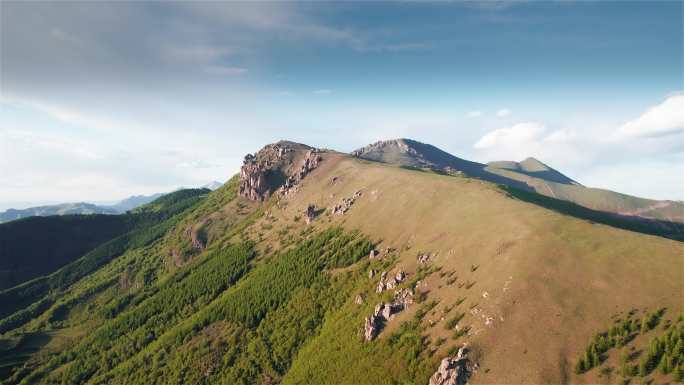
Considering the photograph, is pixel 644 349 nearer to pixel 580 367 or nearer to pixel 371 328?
pixel 580 367

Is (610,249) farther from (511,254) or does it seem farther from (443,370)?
(443,370)

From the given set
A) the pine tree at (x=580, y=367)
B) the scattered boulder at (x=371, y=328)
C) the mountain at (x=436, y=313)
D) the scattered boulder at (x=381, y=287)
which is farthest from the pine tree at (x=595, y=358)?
the scattered boulder at (x=381, y=287)

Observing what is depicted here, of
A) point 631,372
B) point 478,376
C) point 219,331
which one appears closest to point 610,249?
point 631,372

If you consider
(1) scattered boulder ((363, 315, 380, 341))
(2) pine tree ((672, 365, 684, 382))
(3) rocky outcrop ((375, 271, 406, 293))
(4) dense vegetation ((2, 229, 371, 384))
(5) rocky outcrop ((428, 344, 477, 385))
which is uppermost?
(2) pine tree ((672, 365, 684, 382))

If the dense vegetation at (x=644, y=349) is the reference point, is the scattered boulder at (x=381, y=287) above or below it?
below

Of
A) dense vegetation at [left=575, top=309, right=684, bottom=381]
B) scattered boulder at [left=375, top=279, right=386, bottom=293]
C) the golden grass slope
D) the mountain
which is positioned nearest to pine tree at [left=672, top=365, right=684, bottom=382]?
dense vegetation at [left=575, top=309, right=684, bottom=381]

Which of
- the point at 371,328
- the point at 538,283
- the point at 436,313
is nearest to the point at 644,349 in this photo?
the point at 538,283

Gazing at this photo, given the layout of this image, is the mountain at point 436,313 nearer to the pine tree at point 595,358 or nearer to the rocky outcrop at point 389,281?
the pine tree at point 595,358

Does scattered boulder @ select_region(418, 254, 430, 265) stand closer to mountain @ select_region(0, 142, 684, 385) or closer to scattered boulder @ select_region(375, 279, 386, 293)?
mountain @ select_region(0, 142, 684, 385)

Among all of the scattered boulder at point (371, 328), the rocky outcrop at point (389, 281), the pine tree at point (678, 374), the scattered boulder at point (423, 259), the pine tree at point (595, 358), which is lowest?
the scattered boulder at point (371, 328)

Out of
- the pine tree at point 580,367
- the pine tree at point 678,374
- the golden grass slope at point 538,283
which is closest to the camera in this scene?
the pine tree at point 678,374
